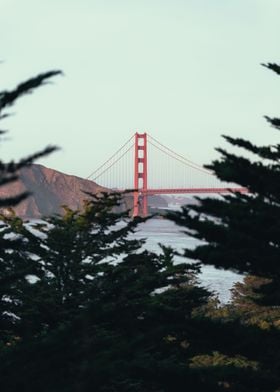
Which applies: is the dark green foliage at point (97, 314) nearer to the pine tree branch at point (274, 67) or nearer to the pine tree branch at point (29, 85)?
the pine tree branch at point (29, 85)

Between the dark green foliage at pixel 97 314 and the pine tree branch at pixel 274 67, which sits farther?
the pine tree branch at pixel 274 67

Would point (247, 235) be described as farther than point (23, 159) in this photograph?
Yes

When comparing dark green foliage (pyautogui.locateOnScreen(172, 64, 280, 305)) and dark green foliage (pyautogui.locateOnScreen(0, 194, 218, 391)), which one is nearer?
dark green foliage (pyautogui.locateOnScreen(0, 194, 218, 391))

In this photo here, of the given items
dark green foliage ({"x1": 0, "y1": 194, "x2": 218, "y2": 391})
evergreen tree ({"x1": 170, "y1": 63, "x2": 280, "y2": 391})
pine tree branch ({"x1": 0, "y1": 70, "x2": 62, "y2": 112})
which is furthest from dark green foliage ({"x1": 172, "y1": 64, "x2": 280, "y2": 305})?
pine tree branch ({"x1": 0, "y1": 70, "x2": 62, "y2": 112})

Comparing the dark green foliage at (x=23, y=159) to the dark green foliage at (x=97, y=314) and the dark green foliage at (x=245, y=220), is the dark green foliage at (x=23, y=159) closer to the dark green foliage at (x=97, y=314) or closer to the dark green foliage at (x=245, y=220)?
the dark green foliage at (x=97, y=314)

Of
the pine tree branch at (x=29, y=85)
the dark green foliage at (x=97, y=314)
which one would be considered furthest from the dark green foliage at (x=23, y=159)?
the dark green foliage at (x=97, y=314)

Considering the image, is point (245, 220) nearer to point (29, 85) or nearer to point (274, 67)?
point (274, 67)

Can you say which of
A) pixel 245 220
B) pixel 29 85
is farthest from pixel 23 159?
pixel 245 220

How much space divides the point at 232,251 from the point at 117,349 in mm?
4659

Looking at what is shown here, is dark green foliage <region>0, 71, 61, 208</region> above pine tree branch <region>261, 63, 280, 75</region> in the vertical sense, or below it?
below

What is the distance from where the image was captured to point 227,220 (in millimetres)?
9641

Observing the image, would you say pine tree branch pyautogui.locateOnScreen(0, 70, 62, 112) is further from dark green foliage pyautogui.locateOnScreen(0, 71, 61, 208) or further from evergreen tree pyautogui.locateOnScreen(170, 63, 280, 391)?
evergreen tree pyautogui.locateOnScreen(170, 63, 280, 391)

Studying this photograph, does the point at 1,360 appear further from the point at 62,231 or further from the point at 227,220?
the point at 62,231

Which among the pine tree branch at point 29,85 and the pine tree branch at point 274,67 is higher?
the pine tree branch at point 274,67
